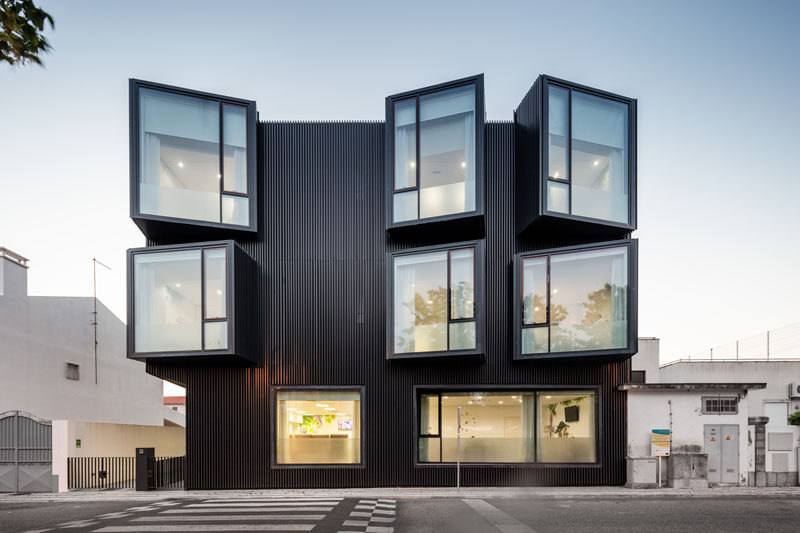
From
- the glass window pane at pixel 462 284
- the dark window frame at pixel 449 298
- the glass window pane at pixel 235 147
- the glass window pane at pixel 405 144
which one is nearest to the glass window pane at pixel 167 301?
the glass window pane at pixel 235 147

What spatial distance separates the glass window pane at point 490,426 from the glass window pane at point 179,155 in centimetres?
949

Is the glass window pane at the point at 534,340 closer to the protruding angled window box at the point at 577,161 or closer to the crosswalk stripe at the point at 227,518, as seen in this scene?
the protruding angled window box at the point at 577,161

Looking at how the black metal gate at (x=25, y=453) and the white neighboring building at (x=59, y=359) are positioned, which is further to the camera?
the white neighboring building at (x=59, y=359)

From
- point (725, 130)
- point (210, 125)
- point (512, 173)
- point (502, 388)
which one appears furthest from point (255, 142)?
point (725, 130)

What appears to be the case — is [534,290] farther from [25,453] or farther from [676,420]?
[25,453]

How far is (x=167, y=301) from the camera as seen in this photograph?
51.2 feet

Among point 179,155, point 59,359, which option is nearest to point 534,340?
point 179,155

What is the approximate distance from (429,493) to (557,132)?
10982 millimetres

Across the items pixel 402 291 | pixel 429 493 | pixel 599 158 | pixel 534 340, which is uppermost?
pixel 599 158

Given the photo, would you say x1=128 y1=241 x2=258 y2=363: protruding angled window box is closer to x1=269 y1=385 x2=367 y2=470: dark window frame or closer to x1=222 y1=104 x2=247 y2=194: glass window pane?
x1=269 y1=385 x2=367 y2=470: dark window frame

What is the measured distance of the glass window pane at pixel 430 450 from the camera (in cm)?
1616

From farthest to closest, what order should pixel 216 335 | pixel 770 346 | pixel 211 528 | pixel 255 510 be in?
pixel 770 346 < pixel 216 335 < pixel 255 510 < pixel 211 528

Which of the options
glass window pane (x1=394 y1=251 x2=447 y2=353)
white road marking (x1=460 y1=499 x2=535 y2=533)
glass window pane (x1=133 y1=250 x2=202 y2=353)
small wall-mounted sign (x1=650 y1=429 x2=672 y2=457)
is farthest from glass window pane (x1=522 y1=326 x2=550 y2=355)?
glass window pane (x1=133 y1=250 x2=202 y2=353)

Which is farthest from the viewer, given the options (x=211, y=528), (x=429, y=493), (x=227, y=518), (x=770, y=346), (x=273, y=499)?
(x=770, y=346)
